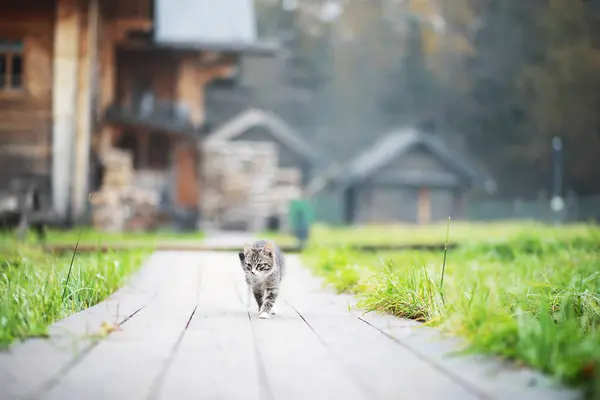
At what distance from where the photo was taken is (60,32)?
17.2 meters

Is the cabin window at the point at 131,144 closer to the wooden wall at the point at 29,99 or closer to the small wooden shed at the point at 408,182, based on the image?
Answer: the wooden wall at the point at 29,99

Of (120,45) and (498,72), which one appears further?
(498,72)

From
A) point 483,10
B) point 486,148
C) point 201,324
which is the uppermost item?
point 483,10

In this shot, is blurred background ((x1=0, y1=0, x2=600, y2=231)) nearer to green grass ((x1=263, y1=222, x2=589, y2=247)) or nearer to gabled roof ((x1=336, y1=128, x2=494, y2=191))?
gabled roof ((x1=336, y1=128, x2=494, y2=191))

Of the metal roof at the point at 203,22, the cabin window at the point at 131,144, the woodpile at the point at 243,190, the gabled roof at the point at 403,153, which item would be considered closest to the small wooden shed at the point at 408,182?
the gabled roof at the point at 403,153

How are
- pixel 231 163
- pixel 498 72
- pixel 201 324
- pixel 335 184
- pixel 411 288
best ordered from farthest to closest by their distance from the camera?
pixel 498 72
pixel 335 184
pixel 231 163
pixel 411 288
pixel 201 324

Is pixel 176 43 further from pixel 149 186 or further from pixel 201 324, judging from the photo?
pixel 201 324

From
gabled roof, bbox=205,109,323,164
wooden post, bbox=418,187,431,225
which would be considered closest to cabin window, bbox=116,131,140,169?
gabled roof, bbox=205,109,323,164

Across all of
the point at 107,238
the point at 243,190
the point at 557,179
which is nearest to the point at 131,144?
the point at 243,190

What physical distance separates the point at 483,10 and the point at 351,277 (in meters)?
40.3

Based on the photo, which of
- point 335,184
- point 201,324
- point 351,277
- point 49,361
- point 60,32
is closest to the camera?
point 49,361

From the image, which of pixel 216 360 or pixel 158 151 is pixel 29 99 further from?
pixel 216 360

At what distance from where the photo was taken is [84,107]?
17.2m

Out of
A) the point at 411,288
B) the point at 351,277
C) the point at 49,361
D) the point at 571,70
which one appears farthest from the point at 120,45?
the point at 571,70
